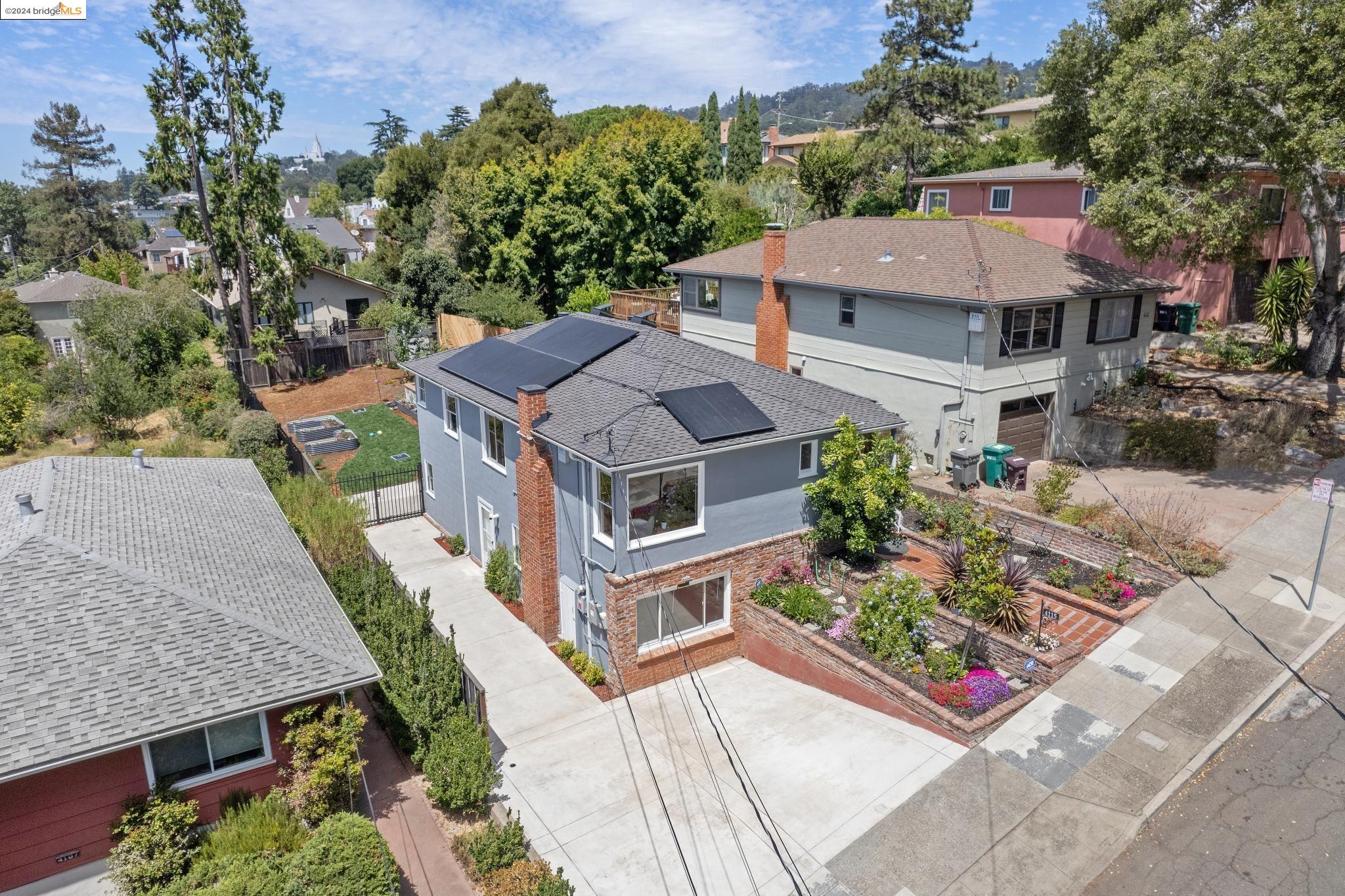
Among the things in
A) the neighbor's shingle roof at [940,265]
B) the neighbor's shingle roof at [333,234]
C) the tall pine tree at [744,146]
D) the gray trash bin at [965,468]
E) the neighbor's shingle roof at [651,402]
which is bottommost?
the gray trash bin at [965,468]

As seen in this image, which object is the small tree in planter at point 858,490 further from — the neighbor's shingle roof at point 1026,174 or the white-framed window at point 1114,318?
the neighbor's shingle roof at point 1026,174

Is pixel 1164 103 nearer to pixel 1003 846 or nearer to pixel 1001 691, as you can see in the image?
pixel 1001 691

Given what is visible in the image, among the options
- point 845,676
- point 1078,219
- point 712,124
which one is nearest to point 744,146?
point 712,124

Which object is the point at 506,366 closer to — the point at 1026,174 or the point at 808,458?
the point at 808,458

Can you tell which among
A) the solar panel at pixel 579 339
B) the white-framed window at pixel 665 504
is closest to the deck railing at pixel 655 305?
the solar panel at pixel 579 339

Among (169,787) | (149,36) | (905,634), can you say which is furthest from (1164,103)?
(149,36)

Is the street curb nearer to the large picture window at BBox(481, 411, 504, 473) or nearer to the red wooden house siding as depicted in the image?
the red wooden house siding
